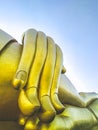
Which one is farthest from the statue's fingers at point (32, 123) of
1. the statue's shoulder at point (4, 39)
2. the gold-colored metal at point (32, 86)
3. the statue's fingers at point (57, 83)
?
the statue's shoulder at point (4, 39)

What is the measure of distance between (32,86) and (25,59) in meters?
0.14

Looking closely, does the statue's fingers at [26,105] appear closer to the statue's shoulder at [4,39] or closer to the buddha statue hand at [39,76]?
the buddha statue hand at [39,76]

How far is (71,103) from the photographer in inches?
68.2

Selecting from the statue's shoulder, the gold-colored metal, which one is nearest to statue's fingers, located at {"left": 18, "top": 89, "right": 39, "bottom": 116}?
the gold-colored metal

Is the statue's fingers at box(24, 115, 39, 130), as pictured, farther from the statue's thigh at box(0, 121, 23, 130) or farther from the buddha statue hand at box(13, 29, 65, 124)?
the statue's thigh at box(0, 121, 23, 130)

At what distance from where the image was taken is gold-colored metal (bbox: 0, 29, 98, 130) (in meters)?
1.34

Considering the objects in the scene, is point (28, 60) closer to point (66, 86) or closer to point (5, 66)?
point (5, 66)

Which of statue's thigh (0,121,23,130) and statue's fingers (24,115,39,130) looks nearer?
statue's fingers (24,115,39,130)

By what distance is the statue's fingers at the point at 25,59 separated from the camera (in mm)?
1335

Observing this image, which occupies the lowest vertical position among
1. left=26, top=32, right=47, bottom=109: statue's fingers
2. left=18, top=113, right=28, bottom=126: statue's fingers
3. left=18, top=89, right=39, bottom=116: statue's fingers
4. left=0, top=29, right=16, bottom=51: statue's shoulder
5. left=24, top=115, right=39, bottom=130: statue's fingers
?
left=18, top=113, right=28, bottom=126: statue's fingers

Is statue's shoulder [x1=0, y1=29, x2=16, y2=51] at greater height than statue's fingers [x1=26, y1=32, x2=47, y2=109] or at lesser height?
greater

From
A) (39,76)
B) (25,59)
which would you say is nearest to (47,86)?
(39,76)

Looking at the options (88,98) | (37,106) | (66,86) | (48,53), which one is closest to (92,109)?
(88,98)

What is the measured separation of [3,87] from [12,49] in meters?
0.22
